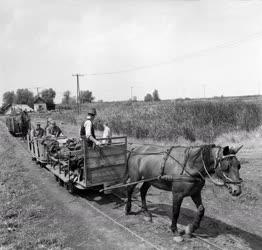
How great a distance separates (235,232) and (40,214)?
180 inches

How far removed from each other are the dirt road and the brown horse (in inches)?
26.4

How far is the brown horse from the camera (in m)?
5.05

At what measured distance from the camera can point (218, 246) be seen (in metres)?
5.40

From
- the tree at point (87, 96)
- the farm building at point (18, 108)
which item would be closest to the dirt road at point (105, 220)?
the farm building at point (18, 108)

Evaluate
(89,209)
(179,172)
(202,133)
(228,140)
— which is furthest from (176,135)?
(179,172)

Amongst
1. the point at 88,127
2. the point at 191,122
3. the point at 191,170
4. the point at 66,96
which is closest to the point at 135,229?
the point at 191,170

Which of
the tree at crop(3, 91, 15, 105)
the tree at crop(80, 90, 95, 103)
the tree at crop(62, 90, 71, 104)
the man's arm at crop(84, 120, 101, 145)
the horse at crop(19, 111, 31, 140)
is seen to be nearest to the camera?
the man's arm at crop(84, 120, 101, 145)

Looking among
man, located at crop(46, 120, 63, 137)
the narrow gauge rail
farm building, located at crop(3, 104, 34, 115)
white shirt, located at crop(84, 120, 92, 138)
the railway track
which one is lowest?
the railway track

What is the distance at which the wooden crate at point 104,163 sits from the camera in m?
7.63

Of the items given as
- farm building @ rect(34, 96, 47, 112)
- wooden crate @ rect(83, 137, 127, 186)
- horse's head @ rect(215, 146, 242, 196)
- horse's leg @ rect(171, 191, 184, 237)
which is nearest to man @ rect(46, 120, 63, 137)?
wooden crate @ rect(83, 137, 127, 186)

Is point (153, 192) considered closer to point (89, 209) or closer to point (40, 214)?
point (89, 209)

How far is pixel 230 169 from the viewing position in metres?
5.03

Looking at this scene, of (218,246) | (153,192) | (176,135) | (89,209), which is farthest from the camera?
(176,135)

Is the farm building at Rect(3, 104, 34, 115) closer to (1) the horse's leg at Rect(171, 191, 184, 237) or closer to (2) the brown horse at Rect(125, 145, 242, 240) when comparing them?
(2) the brown horse at Rect(125, 145, 242, 240)
